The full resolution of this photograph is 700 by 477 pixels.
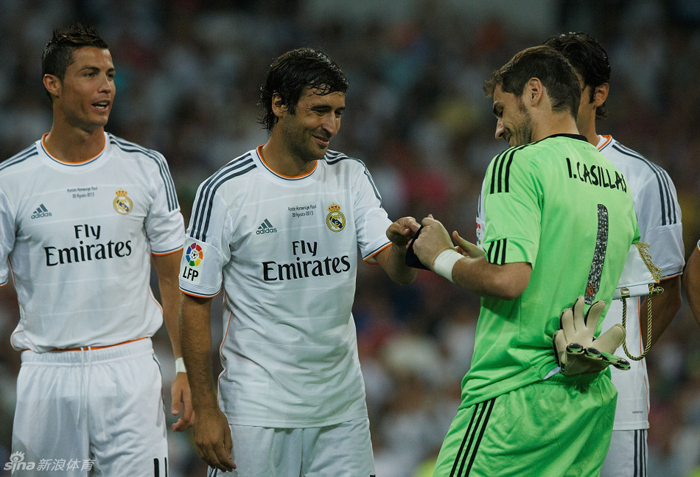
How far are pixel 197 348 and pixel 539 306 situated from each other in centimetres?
144

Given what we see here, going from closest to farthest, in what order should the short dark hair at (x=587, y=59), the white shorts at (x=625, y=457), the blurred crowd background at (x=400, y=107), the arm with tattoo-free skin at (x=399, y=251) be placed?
the arm with tattoo-free skin at (x=399, y=251) < the white shorts at (x=625, y=457) < the short dark hair at (x=587, y=59) < the blurred crowd background at (x=400, y=107)

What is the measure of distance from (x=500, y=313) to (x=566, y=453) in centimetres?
56

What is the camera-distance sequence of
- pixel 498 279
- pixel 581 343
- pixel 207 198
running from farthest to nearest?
pixel 207 198, pixel 581 343, pixel 498 279

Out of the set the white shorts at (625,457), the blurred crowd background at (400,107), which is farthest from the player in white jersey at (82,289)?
the blurred crowd background at (400,107)

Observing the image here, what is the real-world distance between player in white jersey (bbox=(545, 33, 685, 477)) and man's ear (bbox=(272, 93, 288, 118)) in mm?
1409

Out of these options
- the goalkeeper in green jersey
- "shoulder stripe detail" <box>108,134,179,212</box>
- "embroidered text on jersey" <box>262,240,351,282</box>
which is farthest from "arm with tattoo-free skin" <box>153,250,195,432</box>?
the goalkeeper in green jersey

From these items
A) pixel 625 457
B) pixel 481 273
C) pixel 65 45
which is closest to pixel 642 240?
pixel 625 457

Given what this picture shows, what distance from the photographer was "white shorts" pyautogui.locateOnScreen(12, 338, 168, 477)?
3.81 metres

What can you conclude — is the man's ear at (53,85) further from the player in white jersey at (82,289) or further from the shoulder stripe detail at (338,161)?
the shoulder stripe detail at (338,161)

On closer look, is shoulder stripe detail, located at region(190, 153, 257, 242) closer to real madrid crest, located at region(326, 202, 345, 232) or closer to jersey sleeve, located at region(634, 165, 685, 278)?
real madrid crest, located at region(326, 202, 345, 232)

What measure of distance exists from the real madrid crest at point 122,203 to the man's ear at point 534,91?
2029 mm

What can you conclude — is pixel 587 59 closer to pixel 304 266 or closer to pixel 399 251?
pixel 399 251

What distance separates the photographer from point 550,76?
120 inches

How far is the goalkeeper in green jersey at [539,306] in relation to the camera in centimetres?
284
